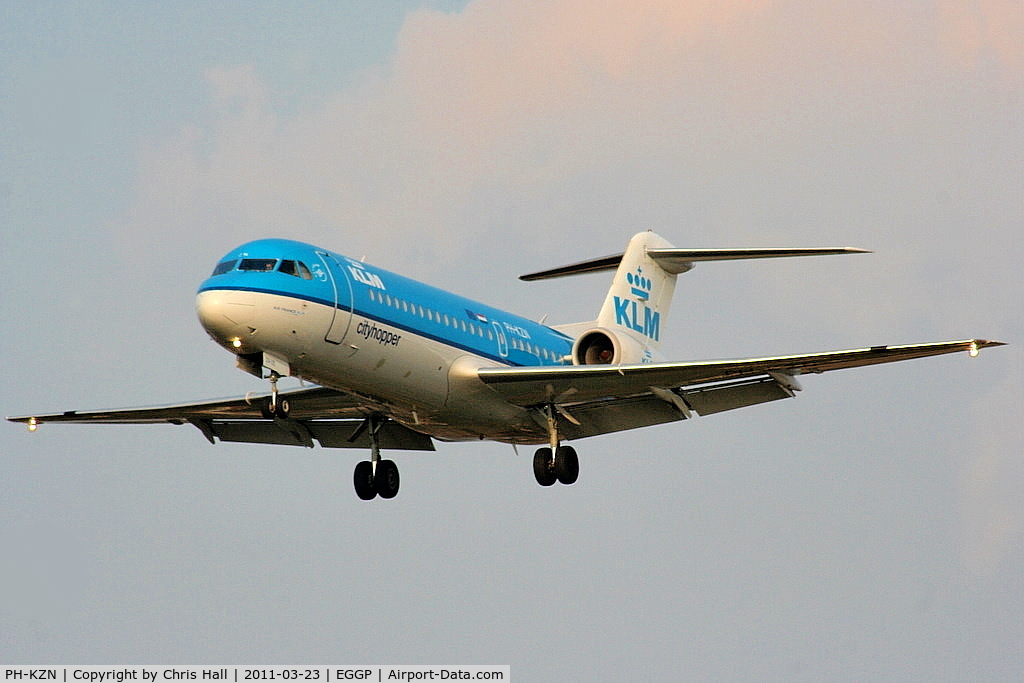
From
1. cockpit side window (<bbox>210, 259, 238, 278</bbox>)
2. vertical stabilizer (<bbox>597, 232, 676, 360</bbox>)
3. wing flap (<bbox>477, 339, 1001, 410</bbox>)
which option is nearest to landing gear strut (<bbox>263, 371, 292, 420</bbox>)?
cockpit side window (<bbox>210, 259, 238, 278</bbox>)

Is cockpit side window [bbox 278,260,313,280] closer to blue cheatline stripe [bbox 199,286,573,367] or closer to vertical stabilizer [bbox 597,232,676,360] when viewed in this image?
blue cheatline stripe [bbox 199,286,573,367]

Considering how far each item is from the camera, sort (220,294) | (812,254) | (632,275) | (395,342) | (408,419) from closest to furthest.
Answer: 1. (220,294)
2. (395,342)
3. (408,419)
4. (812,254)
5. (632,275)

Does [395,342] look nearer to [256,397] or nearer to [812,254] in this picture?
[256,397]

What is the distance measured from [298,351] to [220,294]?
4.93ft

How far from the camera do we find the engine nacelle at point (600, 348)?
31781 mm

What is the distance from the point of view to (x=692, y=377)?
28.2 m

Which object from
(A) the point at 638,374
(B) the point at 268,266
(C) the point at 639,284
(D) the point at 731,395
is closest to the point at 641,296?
(C) the point at 639,284

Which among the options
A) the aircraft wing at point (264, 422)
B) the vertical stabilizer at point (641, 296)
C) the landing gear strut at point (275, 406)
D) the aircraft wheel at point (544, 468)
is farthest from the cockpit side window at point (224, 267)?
the vertical stabilizer at point (641, 296)

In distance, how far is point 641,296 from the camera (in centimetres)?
3534

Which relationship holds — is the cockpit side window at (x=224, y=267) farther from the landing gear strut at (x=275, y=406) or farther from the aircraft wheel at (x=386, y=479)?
the aircraft wheel at (x=386, y=479)

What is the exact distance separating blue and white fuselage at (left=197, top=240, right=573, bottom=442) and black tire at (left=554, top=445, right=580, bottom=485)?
0.91 m

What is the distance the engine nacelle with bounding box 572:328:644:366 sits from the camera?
31.8 meters

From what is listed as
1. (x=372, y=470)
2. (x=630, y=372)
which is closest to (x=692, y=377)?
(x=630, y=372)

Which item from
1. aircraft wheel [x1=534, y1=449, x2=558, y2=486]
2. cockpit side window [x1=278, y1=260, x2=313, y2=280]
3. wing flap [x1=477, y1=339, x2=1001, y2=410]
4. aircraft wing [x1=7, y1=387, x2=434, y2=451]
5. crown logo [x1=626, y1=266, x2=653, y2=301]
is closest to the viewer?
cockpit side window [x1=278, y1=260, x2=313, y2=280]
